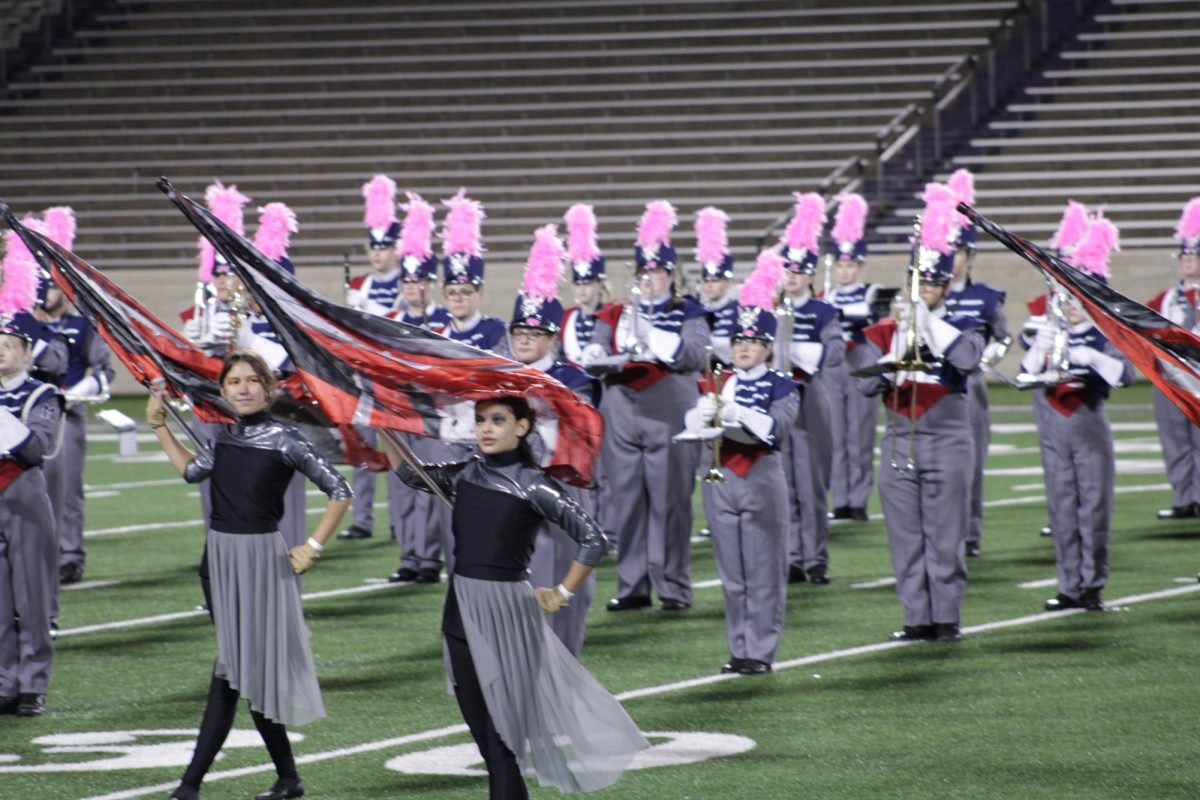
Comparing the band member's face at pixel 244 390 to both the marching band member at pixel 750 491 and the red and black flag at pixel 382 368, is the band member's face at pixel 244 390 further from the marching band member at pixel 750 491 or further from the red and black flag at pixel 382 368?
the marching band member at pixel 750 491

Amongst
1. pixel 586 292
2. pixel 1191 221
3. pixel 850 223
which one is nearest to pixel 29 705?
pixel 586 292

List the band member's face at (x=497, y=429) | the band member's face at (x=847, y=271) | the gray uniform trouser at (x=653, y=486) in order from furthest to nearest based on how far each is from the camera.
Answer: the band member's face at (x=847, y=271) < the gray uniform trouser at (x=653, y=486) < the band member's face at (x=497, y=429)

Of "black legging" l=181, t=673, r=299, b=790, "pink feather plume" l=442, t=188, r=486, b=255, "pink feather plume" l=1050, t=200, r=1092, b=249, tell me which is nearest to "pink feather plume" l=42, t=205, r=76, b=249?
"pink feather plume" l=442, t=188, r=486, b=255

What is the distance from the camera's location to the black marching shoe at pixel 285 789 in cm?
599

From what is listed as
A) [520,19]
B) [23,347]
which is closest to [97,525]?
[23,347]

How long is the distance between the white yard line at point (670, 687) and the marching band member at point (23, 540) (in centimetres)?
131

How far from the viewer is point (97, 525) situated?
13445 millimetres

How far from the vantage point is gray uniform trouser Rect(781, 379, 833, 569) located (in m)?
10.7

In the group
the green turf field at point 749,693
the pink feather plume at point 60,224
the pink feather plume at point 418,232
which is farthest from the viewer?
the pink feather plume at point 418,232

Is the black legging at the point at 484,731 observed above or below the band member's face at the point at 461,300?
below

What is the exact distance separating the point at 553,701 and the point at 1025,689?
8.99ft

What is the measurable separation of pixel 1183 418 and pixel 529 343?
21.5 feet

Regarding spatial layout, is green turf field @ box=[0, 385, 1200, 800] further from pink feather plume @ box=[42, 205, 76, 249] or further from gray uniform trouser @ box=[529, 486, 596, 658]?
pink feather plume @ box=[42, 205, 76, 249]

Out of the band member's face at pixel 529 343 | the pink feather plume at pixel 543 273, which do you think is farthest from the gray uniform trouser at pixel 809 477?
the band member's face at pixel 529 343
